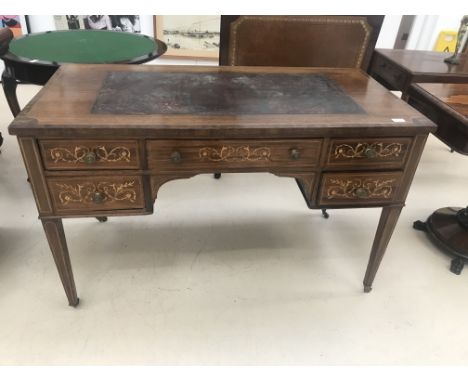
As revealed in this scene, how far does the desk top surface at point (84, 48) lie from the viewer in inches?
70.1

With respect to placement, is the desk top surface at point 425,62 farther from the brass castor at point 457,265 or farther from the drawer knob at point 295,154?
the drawer knob at point 295,154

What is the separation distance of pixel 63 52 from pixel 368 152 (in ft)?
5.06

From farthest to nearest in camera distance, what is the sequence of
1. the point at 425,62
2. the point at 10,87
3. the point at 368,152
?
1. the point at 425,62
2. the point at 10,87
3. the point at 368,152

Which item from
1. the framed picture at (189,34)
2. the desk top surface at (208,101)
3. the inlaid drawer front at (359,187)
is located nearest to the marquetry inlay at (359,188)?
the inlaid drawer front at (359,187)

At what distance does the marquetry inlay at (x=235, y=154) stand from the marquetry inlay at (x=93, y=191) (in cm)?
27

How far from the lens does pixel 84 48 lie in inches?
77.7

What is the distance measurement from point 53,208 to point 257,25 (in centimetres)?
153

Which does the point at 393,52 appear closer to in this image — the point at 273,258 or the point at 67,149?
the point at 273,258

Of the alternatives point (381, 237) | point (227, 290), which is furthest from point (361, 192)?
point (227, 290)

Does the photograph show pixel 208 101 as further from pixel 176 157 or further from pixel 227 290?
pixel 227 290

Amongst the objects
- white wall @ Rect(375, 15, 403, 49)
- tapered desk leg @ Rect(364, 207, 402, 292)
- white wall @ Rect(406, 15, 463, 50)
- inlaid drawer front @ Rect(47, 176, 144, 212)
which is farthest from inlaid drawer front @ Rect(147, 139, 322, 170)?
white wall @ Rect(406, 15, 463, 50)

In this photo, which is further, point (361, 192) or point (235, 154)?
point (361, 192)

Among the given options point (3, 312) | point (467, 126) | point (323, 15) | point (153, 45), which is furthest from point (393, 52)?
point (3, 312)

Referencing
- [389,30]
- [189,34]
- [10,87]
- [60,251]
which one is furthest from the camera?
[389,30]
